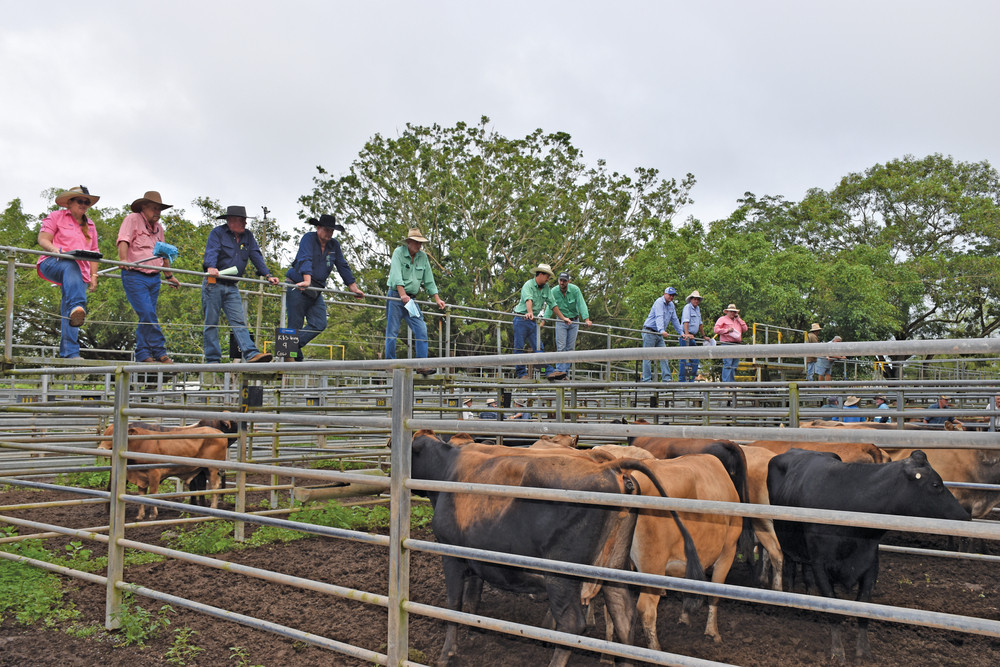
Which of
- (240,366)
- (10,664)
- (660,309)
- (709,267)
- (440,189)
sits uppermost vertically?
(440,189)

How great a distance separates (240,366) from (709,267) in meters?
24.6

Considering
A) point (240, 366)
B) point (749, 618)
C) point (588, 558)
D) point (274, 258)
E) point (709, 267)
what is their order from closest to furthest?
point (588, 558) → point (240, 366) → point (749, 618) → point (709, 267) → point (274, 258)

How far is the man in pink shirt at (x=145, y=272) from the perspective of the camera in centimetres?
784

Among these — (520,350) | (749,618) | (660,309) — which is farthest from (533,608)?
(660,309)

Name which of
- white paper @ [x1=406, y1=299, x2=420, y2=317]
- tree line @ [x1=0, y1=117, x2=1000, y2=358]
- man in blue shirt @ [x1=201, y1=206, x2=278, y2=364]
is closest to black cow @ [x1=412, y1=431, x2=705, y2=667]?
man in blue shirt @ [x1=201, y1=206, x2=278, y2=364]

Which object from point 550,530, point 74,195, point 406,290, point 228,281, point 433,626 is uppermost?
point 74,195

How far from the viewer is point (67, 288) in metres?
7.54

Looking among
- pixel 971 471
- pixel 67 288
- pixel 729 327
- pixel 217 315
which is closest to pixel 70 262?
pixel 67 288

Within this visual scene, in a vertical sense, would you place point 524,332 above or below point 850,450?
above

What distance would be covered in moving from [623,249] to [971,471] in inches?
1018

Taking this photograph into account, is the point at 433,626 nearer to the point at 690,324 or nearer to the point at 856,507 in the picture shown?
the point at 856,507

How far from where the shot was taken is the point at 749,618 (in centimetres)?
529

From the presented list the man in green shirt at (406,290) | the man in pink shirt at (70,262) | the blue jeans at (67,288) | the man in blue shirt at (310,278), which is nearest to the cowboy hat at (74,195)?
the man in pink shirt at (70,262)

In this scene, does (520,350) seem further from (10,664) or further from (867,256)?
(867,256)
